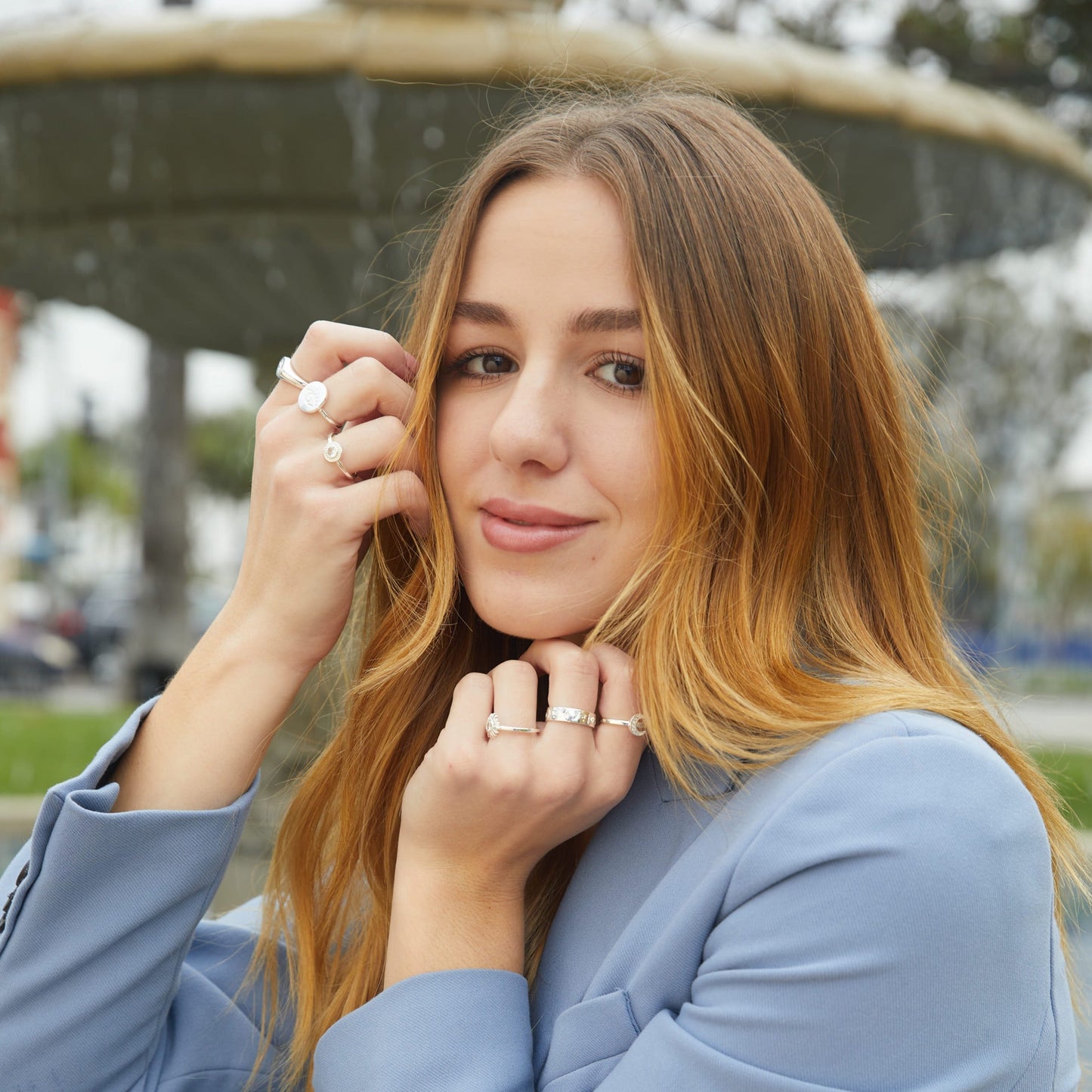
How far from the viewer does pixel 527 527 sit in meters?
1.63

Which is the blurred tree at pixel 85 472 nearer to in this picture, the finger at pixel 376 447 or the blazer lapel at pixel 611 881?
the finger at pixel 376 447

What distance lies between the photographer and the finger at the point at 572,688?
148cm

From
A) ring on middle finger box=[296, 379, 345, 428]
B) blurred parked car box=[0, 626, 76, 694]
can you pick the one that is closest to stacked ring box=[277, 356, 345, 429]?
ring on middle finger box=[296, 379, 345, 428]

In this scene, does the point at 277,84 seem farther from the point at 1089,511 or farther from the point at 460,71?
the point at 1089,511

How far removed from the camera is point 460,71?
3.83 meters

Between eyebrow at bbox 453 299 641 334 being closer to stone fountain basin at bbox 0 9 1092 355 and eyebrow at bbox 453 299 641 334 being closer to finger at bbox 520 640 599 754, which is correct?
finger at bbox 520 640 599 754

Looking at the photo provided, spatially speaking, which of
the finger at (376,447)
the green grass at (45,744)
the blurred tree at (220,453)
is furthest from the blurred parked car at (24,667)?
the blurred tree at (220,453)

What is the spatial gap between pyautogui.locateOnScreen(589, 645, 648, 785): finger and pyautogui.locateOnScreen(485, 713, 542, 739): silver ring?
8 centimetres

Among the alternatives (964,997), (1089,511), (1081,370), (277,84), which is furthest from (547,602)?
(1089,511)

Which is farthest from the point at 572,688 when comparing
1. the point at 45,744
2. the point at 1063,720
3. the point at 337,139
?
the point at 1063,720

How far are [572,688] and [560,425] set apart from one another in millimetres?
327

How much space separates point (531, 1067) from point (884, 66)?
3935 millimetres

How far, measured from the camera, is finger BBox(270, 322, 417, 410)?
1.85 m

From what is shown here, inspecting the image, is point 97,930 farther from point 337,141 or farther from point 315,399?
point 337,141
